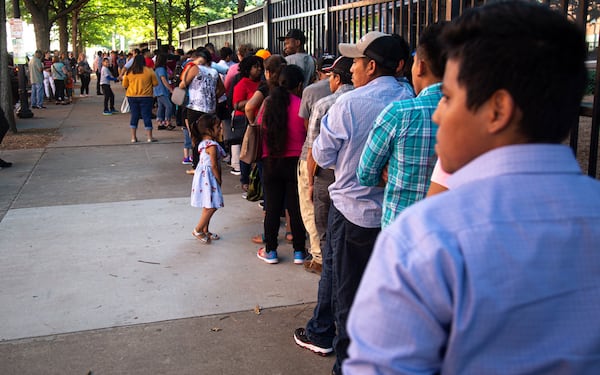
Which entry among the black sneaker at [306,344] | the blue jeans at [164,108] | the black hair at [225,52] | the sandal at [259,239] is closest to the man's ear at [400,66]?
the black sneaker at [306,344]

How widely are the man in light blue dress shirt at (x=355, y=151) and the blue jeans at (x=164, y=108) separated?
36.8 ft

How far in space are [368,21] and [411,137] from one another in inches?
170

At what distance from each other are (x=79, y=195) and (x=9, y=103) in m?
7.32

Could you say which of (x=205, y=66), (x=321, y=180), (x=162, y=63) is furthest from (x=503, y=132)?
(x=162, y=63)

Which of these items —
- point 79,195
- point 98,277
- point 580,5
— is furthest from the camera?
point 79,195

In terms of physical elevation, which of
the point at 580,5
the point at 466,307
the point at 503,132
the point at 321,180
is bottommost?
the point at 321,180

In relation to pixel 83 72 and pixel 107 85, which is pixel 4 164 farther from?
pixel 83 72

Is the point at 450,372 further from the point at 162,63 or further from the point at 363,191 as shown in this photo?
the point at 162,63

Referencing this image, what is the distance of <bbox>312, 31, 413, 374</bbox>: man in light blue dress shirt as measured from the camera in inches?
140

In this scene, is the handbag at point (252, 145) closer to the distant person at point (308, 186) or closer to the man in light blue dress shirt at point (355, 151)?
the distant person at point (308, 186)

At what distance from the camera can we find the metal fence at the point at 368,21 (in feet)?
11.9

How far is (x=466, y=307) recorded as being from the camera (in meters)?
1.14

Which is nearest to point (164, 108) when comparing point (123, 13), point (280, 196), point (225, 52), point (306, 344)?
point (225, 52)

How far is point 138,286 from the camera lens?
5.18 m
